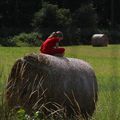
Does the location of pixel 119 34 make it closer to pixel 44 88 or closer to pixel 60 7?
pixel 60 7

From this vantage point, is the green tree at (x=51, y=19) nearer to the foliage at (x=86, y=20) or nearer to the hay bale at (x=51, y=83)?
the foliage at (x=86, y=20)

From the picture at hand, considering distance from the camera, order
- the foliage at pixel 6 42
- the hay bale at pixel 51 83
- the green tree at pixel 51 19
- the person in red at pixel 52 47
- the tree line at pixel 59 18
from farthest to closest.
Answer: the green tree at pixel 51 19, the tree line at pixel 59 18, the foliage at pixel 6 42, the person in red at pixel 52 47, the hay bale at pixel 51 83

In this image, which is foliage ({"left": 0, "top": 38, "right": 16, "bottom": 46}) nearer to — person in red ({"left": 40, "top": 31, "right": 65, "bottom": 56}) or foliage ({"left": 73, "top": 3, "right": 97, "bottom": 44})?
foliage ({"left": 73, "top": 3, "right": 97, "bottom": 44})

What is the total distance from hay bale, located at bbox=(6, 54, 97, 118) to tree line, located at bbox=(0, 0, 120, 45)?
3415cm

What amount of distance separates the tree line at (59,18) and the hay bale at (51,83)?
34.1m

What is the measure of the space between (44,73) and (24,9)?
42.4 meters

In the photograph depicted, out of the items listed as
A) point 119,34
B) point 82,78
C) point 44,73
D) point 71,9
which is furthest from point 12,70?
point 71,9

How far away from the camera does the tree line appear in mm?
45625

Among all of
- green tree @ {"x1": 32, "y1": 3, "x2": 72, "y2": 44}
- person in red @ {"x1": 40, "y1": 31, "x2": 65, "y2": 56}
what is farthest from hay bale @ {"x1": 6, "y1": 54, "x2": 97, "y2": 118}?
green tree @ {"x1": 32, "y1": 3, "x2": 72, "y2": 44}

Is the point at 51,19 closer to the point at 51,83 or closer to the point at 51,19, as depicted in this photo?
the point at 51,19

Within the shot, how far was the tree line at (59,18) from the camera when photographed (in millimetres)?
45625

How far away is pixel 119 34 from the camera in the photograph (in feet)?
153

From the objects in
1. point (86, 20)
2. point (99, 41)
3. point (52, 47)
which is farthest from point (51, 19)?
point (52, 47)

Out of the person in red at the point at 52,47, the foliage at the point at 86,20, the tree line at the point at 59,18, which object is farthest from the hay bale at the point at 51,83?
the foliage at the point at 86,20
